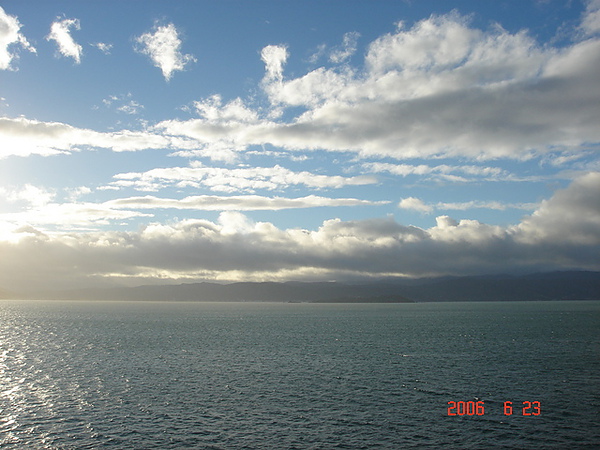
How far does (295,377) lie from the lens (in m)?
83.4

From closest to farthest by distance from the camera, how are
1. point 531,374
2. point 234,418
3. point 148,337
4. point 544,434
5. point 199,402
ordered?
point 544,434 < point 234,418 < point 199,402 < point 531,374 < point 148,337

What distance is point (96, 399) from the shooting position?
67438mm

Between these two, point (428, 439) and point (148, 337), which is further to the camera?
point (148, 337)

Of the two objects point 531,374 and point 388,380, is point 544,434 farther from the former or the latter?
point 531,374

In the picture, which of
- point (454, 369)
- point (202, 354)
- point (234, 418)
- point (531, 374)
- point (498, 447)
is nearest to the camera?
point (498, 447)

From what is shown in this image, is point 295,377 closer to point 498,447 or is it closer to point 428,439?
point 428,439

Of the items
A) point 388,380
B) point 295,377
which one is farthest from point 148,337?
point 388,380

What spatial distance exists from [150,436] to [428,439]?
31.3 meters
